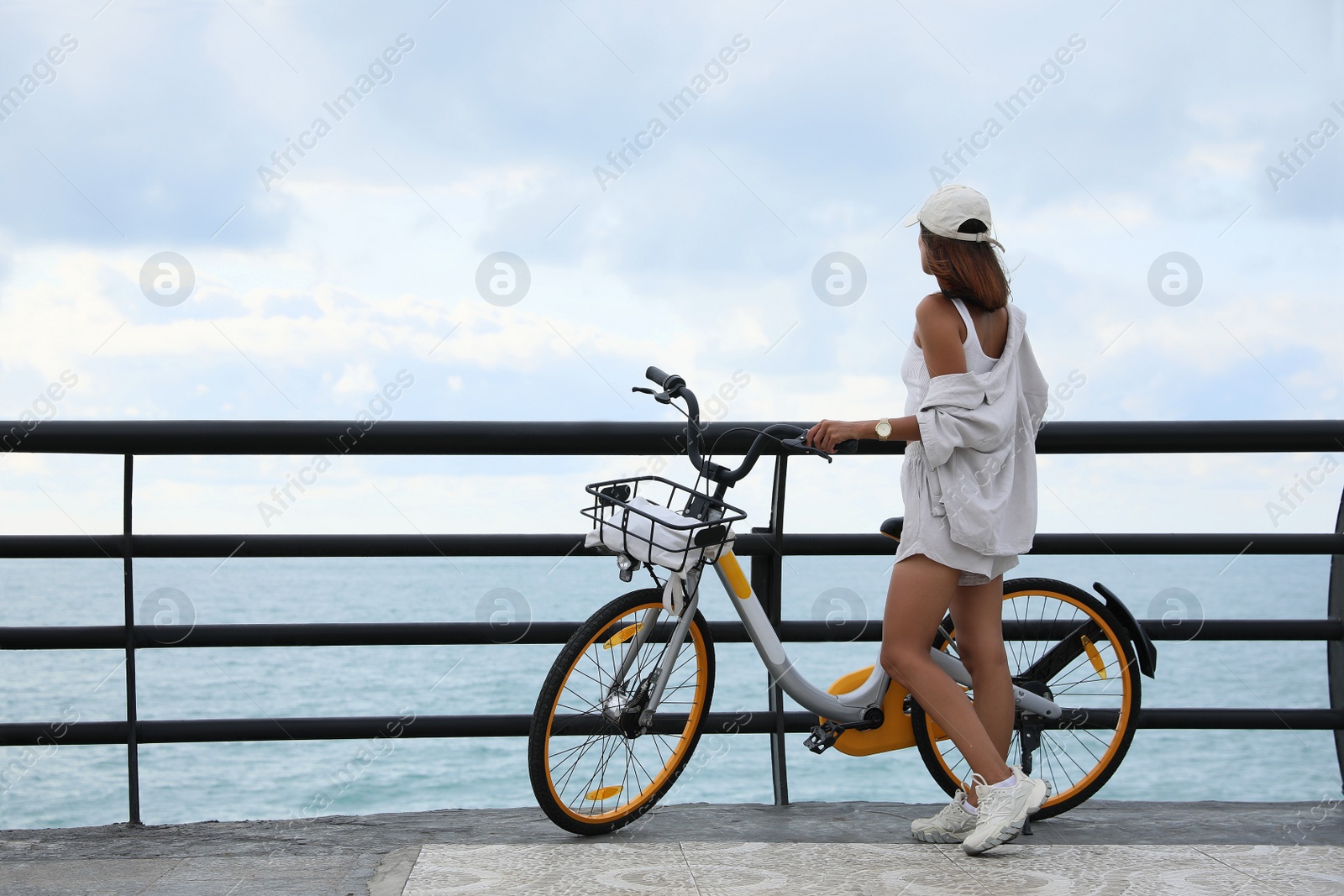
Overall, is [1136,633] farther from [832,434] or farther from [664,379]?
[664,379]

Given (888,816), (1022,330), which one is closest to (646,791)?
(888,816)

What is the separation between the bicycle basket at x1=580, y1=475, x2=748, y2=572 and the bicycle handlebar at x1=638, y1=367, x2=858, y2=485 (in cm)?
7

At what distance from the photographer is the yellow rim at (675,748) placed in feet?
9.57

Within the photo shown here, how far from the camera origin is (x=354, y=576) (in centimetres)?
7675

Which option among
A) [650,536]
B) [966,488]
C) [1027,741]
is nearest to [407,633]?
[650,536]

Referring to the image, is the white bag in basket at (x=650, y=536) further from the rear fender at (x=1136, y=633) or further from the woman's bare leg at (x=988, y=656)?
the rear fender at (x=1136, y=633)

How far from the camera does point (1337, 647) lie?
373 centimetres

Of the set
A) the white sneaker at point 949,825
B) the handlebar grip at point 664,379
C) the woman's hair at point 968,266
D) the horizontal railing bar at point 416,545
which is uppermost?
the woman's hair at point 968,266

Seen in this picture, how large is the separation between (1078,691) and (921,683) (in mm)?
694

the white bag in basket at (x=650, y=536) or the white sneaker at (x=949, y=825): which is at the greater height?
the white bag in basket at (x=650, y=536)

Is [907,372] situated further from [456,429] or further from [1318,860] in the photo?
[1318,860]

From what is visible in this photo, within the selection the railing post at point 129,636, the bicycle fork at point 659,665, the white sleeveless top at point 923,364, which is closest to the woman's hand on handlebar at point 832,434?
the white sleeveless top at point 923,364

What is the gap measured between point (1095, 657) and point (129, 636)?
2.75 metres

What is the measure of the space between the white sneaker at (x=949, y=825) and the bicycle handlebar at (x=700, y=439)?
0.96 m
